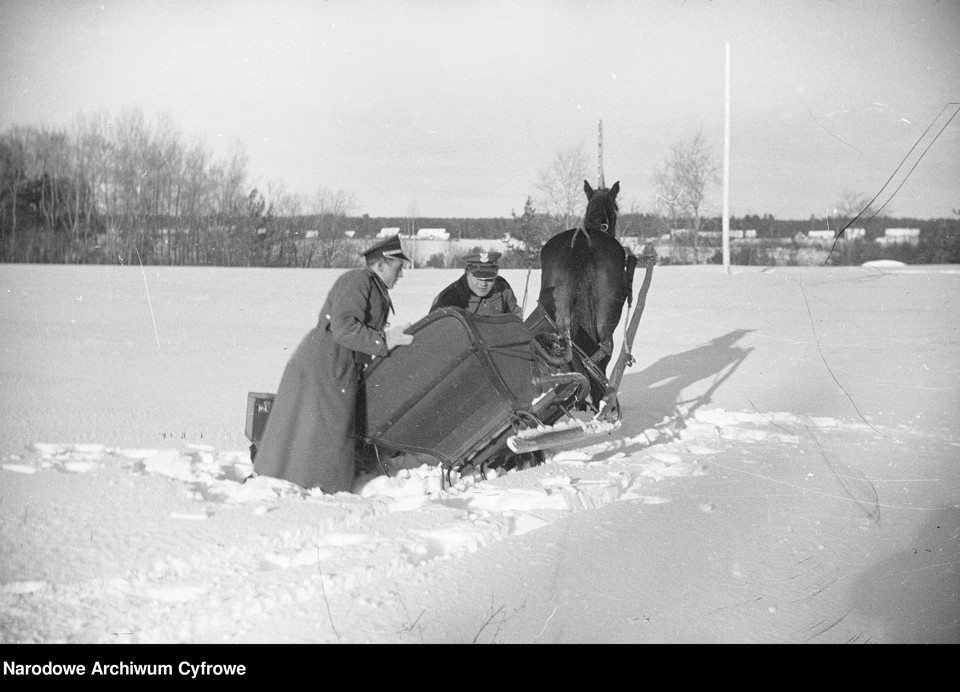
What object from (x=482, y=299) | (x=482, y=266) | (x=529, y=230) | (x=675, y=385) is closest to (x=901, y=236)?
(x=529, y=230)

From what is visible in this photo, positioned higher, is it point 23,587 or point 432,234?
point 432,234

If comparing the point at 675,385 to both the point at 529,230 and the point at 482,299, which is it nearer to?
the point at 482,299

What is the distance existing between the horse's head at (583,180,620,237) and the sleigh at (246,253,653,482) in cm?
324

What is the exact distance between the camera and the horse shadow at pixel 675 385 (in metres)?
8.08

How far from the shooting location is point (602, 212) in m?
8.41

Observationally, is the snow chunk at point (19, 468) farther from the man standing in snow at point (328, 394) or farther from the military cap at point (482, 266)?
the military cap at point (482, 266)

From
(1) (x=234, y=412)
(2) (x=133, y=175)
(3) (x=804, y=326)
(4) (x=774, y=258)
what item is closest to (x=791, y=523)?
(1) (x=234, y=412)

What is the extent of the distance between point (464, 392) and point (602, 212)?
12.8 ft

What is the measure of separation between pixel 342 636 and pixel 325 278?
76.7ft

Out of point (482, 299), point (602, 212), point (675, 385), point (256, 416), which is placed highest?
point (602, 212)

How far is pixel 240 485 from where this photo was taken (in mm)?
5035

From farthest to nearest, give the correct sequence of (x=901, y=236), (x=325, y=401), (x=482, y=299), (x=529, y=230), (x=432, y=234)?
(x=529, y=230)
(x=901, y=236)
(x=432, y=234)
(x=482, y=299)
(x=325, y=401)

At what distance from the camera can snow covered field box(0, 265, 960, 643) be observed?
332 centimetres

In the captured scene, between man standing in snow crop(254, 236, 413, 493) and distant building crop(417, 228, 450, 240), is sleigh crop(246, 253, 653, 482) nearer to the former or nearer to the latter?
man standing in snow crop(254, 236, 413, 493)
